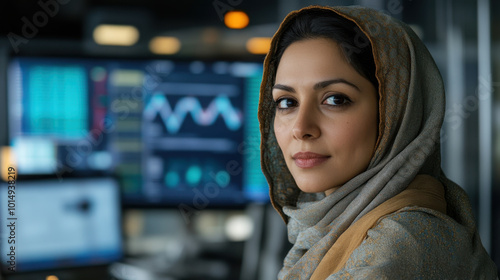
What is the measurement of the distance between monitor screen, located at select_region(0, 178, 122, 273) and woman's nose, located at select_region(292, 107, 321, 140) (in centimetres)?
131

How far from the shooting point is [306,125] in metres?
0.89

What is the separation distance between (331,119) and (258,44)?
2137 mm

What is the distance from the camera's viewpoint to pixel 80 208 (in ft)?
6.63

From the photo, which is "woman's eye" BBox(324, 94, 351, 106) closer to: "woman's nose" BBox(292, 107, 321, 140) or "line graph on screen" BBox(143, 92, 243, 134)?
"woman's nose" BBox(292, 107, 321, 140)

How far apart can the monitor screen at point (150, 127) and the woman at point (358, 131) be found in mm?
1586

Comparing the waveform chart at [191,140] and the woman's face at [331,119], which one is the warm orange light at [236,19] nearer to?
the waveform chart at [191,140]

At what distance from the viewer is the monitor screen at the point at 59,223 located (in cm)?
189

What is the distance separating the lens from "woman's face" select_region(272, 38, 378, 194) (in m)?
0.89

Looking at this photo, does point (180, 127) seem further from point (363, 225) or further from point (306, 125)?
point (363, 225)

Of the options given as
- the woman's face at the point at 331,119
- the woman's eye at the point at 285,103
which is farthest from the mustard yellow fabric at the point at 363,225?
the woman's eye at the point at 285,103

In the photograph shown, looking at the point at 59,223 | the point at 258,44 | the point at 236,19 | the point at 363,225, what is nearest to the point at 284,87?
the point at 363,225

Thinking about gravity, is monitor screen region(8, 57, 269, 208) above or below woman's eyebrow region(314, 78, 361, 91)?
below

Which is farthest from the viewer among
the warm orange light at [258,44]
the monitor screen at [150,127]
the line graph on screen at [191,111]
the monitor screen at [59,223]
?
the warm orange light at [258,44]

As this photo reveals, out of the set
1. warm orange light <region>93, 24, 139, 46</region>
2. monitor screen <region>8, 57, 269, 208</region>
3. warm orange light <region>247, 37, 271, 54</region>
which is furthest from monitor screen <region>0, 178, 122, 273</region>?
warm orange light <region>247, 37, 271, 54</region>
